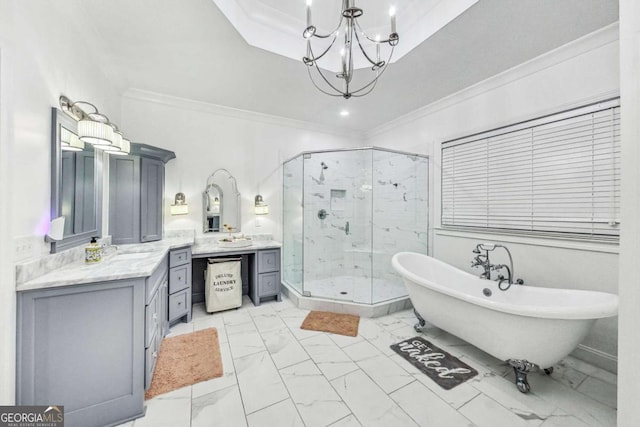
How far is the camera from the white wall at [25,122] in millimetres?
1196

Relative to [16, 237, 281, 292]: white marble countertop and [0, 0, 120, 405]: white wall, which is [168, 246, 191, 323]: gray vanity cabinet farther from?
[0, 0, 120, 405]: white wall

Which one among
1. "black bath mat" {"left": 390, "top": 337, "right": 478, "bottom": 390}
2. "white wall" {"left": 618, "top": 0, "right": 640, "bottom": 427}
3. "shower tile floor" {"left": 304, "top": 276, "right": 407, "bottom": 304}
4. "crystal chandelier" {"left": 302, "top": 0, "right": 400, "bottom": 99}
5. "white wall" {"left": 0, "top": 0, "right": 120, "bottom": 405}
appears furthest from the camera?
"shower tile floor" {"left": 304, "top": 276, "right": 407, "bottom": 304}

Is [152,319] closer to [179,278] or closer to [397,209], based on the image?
[179,278]

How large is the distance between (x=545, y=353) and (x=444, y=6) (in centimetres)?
261

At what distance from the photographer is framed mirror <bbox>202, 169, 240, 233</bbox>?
3.37 m

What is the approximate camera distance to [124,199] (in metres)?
2.56

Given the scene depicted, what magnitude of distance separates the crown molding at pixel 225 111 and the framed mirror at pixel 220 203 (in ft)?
2.79

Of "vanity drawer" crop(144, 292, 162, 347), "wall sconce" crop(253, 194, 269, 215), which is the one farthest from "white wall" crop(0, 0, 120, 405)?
"wall sconce" crop(253, 194, 269, 215)

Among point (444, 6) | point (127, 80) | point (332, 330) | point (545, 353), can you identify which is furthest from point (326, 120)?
point (545, 353)

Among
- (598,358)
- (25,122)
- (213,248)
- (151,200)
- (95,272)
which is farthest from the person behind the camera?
(213,248)

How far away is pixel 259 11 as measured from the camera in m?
2.04

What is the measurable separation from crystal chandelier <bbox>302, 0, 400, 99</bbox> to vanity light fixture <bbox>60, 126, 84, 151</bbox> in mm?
1702

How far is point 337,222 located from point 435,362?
6.85ft

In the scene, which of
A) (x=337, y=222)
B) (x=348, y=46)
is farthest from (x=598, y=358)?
(x=348, y=46)
